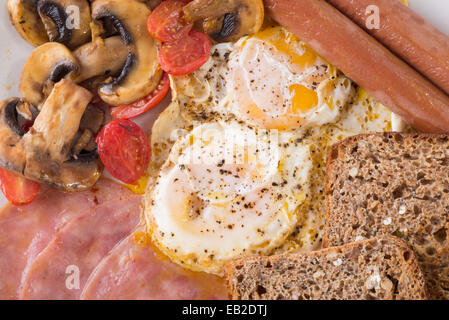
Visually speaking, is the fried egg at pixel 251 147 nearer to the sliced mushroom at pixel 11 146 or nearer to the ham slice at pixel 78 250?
the ham slice at pixel 78 250

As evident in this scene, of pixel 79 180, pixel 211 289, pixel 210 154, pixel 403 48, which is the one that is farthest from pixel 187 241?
pixel 403 48

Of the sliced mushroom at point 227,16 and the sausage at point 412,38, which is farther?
the sliced mushroom at point 227,16

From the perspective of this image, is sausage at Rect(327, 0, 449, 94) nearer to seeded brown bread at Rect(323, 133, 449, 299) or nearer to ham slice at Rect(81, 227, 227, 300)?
seeded brown bread at Rect(323, 133, 449, 299)

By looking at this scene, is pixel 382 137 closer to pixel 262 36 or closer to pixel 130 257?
pixel 262 36

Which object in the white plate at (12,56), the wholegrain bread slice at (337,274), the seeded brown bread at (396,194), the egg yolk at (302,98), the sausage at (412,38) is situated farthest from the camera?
the white plate at (12,56)

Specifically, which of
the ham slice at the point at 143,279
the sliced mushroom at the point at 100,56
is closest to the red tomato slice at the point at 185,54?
the sliced mushroom at the point at 100,56

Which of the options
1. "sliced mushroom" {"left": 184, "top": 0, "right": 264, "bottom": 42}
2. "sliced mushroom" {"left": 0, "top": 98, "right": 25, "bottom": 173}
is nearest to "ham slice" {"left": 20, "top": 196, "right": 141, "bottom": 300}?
"sliced mushroom" {"left": 0, "top": 98, "right": 25, "bottom": 173}

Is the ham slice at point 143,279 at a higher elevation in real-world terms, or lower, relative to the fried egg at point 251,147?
lower
